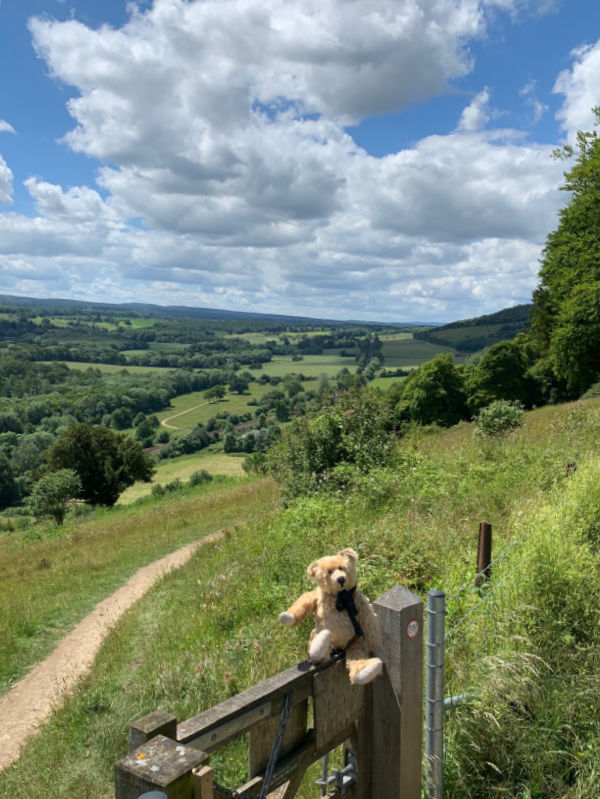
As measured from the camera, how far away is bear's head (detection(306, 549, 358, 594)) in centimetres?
295

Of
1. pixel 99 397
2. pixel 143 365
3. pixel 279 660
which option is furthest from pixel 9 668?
pixel 143 365

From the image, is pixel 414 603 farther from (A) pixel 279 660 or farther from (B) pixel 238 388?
(B) pixel 238 388

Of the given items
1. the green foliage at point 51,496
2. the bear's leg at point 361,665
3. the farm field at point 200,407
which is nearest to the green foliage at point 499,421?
the bear's leg at point 361,665

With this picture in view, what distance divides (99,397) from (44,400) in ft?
45.8

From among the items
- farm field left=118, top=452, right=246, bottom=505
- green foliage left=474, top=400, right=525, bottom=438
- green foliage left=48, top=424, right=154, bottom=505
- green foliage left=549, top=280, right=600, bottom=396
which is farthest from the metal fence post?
farm field left=118, top=452, right=246, bottom=505

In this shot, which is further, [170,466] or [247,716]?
[170,466]

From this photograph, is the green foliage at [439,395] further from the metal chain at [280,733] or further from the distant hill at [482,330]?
the distant hill at [482,330]

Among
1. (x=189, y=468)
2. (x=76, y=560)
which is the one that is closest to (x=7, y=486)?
(x=189, y=468)

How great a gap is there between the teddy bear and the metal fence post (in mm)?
363

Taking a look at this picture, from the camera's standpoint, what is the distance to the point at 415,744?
2.91m

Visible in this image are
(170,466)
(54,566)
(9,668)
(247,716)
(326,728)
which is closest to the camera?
(247,716)

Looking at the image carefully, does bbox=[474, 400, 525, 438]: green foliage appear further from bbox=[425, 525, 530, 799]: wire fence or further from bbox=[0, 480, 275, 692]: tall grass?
bbox=[425, 525, 530, 799]: wire fence

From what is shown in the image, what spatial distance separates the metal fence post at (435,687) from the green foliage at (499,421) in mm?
13772

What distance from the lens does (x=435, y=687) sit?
302 centimetres
